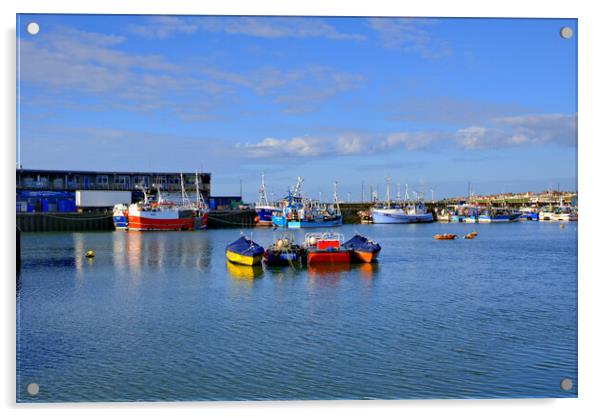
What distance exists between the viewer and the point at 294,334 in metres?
11.7

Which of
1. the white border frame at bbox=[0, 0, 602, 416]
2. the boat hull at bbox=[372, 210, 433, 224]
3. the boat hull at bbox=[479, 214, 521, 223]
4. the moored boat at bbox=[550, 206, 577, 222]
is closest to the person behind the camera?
the white border frame at bbox=[0, 0, 602, 416]

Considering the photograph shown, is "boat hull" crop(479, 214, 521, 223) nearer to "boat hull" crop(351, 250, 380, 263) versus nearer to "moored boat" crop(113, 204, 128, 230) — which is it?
"moored boat" crop(113, 204, 128, 230)

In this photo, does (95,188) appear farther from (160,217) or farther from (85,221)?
(160,217)

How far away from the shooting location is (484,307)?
14.6m

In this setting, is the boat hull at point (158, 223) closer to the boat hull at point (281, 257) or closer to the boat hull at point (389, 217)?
the boat hull at point (389, 217)

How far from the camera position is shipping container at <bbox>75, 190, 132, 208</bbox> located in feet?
155

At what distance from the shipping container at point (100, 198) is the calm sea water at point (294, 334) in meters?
25.9

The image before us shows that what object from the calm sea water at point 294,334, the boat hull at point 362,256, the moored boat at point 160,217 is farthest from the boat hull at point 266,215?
the calm sea water at point 294,334

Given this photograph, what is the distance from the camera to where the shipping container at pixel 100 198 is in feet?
155

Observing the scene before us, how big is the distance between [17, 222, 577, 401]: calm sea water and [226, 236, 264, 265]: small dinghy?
3.72 feet

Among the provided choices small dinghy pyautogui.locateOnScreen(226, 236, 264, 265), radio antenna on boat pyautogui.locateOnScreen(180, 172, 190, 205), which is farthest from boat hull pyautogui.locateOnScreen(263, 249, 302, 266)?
radio antenna on boat pyautogui.locateOnScreen(180, 172, 190, 205)

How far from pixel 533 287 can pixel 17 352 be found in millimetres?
14196

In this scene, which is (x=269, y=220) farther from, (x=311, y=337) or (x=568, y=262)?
(x=311, y=337)
